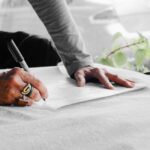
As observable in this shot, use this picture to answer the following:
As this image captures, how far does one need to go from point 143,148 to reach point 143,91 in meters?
0.39

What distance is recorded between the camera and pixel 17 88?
3.13 feet

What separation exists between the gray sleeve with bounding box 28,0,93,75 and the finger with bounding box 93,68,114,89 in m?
0.15

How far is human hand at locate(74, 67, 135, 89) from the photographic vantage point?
109cm

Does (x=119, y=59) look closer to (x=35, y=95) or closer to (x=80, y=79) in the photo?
(x=80, y=79)

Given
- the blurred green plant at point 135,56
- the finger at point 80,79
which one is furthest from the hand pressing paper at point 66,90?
the blurred green plant at point 135,56

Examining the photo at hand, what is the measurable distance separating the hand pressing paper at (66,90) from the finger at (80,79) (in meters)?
0.01

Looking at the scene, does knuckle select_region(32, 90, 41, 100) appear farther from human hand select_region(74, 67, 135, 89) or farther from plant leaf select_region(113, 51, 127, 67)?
plant leaf select_region(113, 51, 127, 67)

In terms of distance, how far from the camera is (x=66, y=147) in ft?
2.22

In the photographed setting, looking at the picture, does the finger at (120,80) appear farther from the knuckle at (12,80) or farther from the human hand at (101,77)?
the knuckle at (12,80)

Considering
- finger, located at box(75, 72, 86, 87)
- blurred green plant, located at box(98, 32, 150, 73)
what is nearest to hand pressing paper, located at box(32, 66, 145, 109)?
finger, located at box(75, 72, 86, 87)

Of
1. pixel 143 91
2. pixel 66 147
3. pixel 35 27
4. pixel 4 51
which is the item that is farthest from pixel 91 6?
pixel 66 147

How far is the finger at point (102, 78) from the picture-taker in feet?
3.56

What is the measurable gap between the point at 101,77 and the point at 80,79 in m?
0.06

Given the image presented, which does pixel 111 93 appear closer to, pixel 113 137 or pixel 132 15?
pixel 113 137
